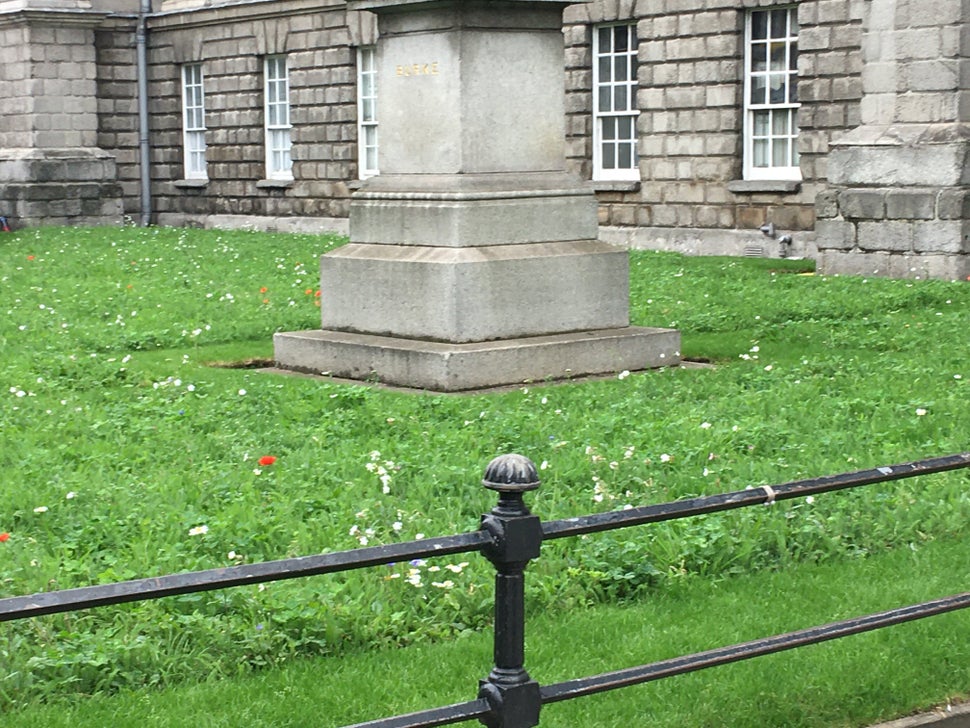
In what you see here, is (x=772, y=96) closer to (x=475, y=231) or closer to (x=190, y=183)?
(x=475, y=231)

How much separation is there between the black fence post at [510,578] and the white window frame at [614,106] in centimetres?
2264

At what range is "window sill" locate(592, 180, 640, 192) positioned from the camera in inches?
1025

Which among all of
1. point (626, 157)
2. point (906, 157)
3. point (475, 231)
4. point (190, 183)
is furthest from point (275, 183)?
point (475, 231)

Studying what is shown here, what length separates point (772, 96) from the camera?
24156 mm

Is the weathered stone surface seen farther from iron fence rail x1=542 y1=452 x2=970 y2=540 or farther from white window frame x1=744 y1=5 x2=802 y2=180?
white window frame x1=744 y1=5 x2=802 y2=180

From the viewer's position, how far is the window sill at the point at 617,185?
26047 mm

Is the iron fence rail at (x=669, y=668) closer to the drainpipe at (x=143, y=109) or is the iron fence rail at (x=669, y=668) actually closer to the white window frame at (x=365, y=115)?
the white window frame at (x=365, y=115)

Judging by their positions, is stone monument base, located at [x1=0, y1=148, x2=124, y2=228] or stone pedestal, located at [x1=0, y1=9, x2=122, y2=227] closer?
stone monument base, located at [x1=0, y1=148, x2=124, y2=228]

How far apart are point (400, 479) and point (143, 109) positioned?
30280 mm

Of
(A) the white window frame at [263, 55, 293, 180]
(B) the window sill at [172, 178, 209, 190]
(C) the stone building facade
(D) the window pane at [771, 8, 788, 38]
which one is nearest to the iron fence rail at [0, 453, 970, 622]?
(C) the stone building facade

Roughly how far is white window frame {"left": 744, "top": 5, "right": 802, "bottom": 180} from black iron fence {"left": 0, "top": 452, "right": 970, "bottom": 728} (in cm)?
2027

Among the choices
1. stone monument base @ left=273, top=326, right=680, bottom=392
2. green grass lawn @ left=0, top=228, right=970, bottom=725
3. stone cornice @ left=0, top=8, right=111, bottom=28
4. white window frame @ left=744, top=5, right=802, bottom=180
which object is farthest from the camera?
stone cornice @ left=0, top=8, right=111, bottom=28

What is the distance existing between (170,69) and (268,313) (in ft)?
73.5

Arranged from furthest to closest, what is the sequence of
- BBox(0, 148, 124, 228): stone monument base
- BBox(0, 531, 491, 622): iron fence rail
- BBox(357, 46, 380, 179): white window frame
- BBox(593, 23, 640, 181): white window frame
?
BBox(0, 148, 124, 228): stone monument base → BBox(357, 46, 380, 179): white window frame → BBox(593, 23, 640, 181): white window frame → BBox(0, 531, 491, 622): iron fence rail
